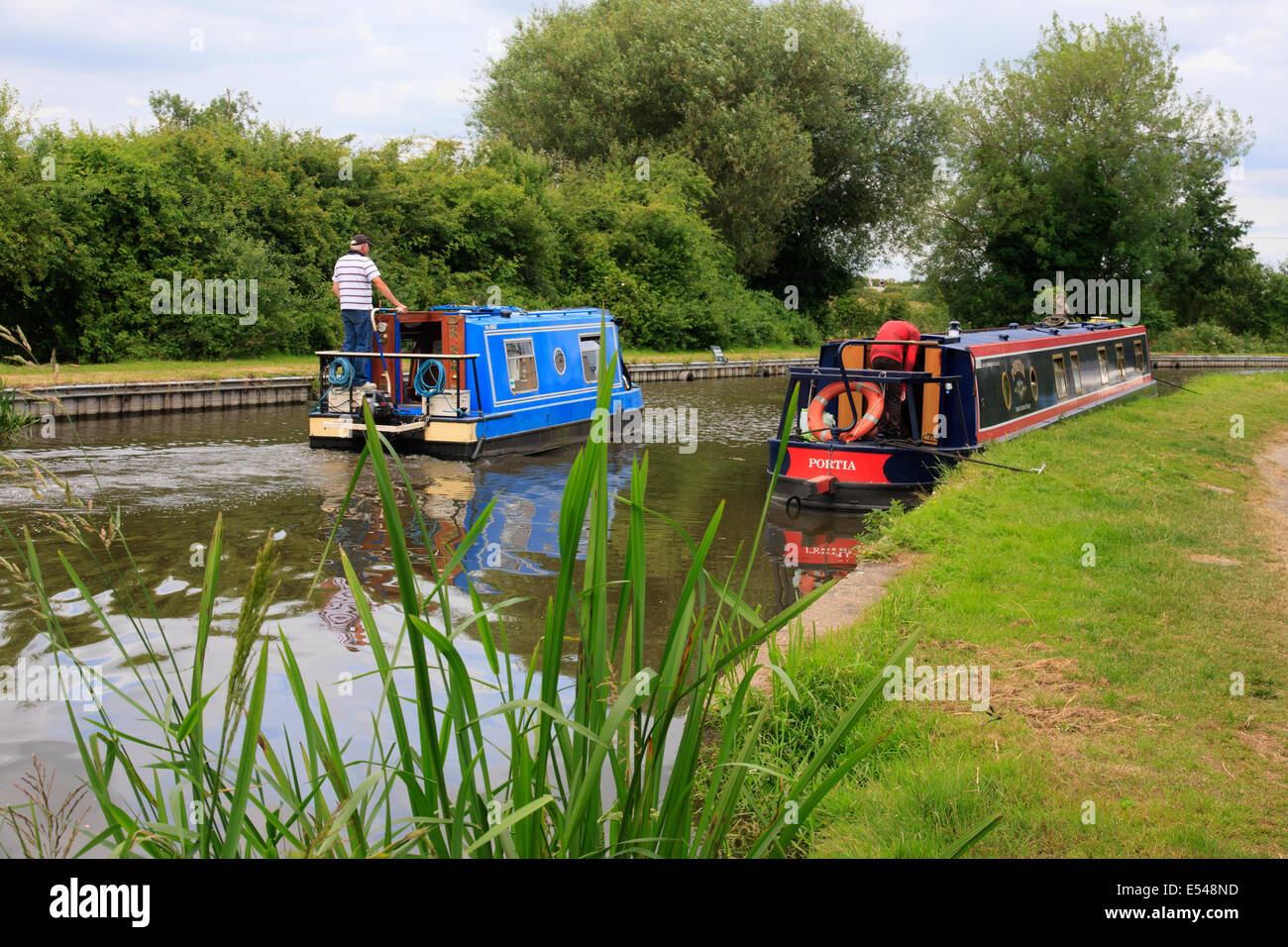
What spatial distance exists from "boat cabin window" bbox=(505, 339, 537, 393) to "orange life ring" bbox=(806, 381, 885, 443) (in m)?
4.25

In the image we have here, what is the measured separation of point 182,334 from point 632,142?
17736mm

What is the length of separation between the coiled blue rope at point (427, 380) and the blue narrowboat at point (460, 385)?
0.05ft

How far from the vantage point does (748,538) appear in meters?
9.68

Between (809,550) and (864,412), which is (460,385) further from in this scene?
(809,550)

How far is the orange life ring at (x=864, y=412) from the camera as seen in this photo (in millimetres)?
11344

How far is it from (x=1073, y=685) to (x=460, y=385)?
32.0 ft

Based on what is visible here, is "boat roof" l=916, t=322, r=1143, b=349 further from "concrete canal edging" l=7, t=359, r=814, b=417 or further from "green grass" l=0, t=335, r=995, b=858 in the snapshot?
"concrete canal edging" l=7, t=359, r=814, b=417

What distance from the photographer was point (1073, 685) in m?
4.79

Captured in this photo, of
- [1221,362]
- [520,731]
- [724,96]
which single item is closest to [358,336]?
[520,731]

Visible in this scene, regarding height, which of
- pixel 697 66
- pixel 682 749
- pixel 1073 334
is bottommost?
pixel 682 749

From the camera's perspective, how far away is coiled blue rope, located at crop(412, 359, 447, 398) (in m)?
13.5

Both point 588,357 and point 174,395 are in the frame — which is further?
point 174,395
